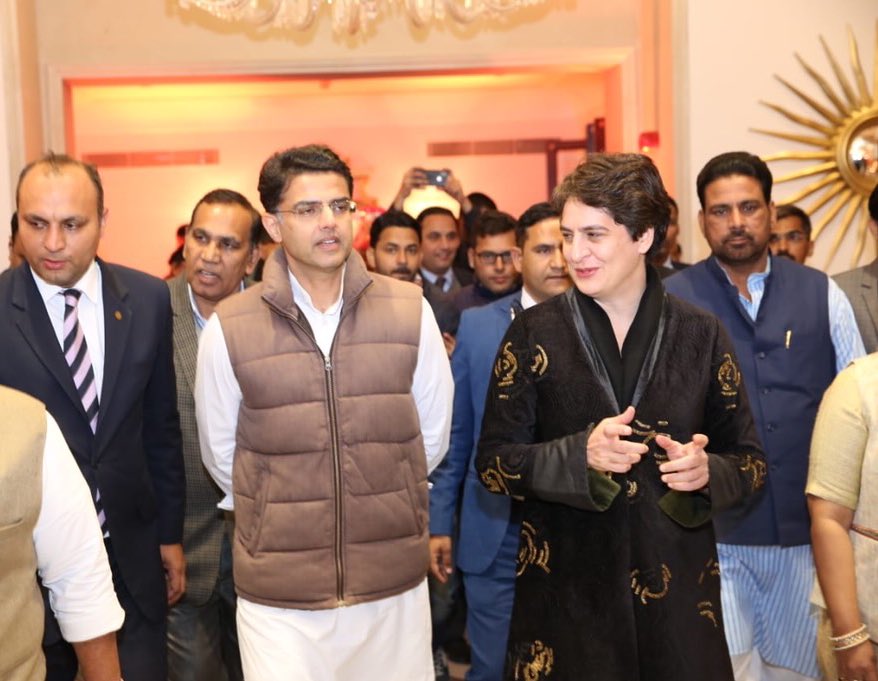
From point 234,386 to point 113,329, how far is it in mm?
428

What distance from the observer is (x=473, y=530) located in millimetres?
3902

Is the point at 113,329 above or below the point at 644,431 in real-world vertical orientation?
above

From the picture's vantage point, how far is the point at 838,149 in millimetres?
6930

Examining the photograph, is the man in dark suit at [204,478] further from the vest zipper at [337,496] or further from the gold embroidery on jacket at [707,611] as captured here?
the gold embroidery on jacket at [707,611]

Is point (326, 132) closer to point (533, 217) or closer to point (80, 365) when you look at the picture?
point (533, 217)

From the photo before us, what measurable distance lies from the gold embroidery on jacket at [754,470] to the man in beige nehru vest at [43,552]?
4.53 ft

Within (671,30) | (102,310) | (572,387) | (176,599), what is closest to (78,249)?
(102,310)

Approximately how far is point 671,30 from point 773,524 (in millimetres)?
4091

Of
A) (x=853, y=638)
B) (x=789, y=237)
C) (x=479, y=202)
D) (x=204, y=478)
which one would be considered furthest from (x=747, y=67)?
(x=853, y=638)

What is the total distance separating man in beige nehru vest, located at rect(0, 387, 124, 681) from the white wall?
5276 millimetres

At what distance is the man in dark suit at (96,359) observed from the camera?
3014 mm

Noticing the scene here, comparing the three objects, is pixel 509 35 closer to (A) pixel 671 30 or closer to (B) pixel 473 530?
(A) pixel 671 30

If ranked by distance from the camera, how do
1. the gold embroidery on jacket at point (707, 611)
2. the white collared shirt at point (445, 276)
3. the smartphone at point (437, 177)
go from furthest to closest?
the smartphone at point (437, 177), the white collared shirt at point (445, 276), the gold embroidery on jacket at point (707, 611)

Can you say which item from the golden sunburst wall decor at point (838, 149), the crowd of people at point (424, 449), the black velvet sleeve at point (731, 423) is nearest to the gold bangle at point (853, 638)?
the crowd of people at point (424, 449)
